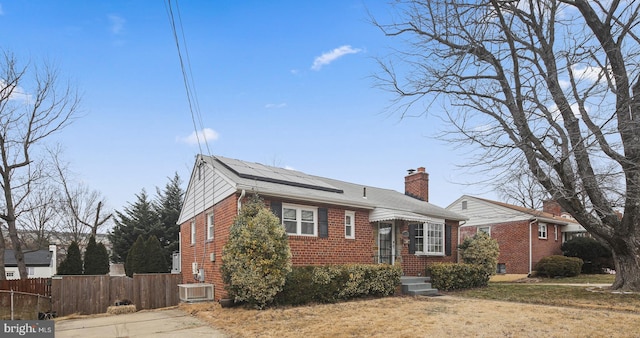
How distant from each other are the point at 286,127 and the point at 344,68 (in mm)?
6649

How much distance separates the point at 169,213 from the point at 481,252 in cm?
2039

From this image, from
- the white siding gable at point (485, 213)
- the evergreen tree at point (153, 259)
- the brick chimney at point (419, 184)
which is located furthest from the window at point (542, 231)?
the evergreen tree at point (153, 259)

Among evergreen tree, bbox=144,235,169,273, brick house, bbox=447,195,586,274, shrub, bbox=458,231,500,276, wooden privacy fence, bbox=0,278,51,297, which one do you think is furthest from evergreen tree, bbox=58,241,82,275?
brick house, bbox=447,195,586,274

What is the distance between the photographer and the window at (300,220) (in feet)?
43.6

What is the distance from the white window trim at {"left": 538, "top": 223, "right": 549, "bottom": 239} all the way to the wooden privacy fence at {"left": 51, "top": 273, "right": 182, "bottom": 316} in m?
21.2

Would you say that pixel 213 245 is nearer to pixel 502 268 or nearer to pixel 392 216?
pixel 392 216

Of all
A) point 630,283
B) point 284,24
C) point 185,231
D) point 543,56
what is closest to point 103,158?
point 185,231

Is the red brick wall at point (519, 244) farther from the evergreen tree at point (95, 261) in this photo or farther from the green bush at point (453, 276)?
the evergreen tree at point (95, 261)

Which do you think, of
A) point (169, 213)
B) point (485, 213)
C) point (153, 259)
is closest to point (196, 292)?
point (153, 259)

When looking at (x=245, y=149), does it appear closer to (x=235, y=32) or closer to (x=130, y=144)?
(x=130, y=144)

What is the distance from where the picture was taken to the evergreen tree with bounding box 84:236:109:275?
21.6 meters

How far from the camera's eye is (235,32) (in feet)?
39.9

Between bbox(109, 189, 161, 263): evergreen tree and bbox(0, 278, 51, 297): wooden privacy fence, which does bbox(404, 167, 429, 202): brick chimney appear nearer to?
bbox(0, 278, 51, 297): wooden privacy fence

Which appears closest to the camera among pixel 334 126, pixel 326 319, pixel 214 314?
pixel 326 319
